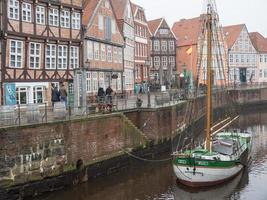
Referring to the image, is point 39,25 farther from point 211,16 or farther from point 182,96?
point 182,96

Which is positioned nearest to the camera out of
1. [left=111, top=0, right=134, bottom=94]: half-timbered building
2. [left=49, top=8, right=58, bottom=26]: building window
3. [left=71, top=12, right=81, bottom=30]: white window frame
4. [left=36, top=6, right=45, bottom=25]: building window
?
[left=36, top=6, right=45, bottom=25]: building window

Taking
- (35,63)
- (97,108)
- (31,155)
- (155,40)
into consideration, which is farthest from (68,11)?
(155,40)

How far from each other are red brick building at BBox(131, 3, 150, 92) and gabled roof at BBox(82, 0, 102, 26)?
1561cm

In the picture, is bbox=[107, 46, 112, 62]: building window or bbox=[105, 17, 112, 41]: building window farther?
bbox=[107, 46, 112, 62]: building window

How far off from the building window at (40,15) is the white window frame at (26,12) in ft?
2.19

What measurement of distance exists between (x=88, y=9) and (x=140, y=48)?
18722mm

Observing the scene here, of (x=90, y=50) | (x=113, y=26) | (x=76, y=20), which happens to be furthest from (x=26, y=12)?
(x=113, y=26)

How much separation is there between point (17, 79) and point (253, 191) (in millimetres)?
15712

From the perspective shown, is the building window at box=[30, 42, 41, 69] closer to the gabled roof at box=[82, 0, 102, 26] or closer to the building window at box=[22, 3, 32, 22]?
the building window at box=[22, 3, 32, 22]

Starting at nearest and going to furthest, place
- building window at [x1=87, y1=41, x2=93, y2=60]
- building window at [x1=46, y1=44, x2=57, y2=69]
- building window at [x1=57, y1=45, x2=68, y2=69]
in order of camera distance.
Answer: building window at [x1=46, y1=44, x2=57, y2=69], building window at [x1=57, y1=45, x2=68, y2=69], building window at [x1=87, y1=41, x2=93, y2=60]

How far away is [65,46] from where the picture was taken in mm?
33219

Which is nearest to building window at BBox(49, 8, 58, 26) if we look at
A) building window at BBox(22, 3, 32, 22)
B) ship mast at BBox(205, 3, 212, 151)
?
building window at BBox(22, 3, 32, 22)

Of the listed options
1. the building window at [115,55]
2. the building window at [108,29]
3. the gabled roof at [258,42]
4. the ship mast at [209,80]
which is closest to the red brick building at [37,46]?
the building window at [108,29]

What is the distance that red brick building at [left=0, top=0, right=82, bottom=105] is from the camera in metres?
28.0
